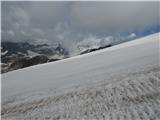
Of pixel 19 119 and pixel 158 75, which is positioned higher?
pixel 158 75

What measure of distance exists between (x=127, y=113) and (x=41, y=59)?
513 feet

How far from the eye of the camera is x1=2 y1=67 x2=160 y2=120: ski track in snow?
195 inches

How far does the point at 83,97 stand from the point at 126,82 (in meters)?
2.13

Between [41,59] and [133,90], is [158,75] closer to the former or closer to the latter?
[133,90]

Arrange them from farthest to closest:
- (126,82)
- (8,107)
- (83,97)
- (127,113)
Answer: (8,107)
(126,82)
(83,97)
(127,113)

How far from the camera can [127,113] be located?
15.9 feet

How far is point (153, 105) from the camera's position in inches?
192

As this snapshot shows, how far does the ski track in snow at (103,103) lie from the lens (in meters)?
4.96

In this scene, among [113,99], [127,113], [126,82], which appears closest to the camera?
[127,113]

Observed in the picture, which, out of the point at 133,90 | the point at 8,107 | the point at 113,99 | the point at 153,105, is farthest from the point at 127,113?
the point at 8,107

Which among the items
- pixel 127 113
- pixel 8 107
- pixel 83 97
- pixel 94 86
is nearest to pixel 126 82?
pixel 94 86

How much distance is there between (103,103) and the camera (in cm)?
597

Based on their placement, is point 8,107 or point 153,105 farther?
point 8,107

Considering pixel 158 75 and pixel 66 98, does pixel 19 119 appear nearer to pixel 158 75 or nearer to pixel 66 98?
pixel 66 98
